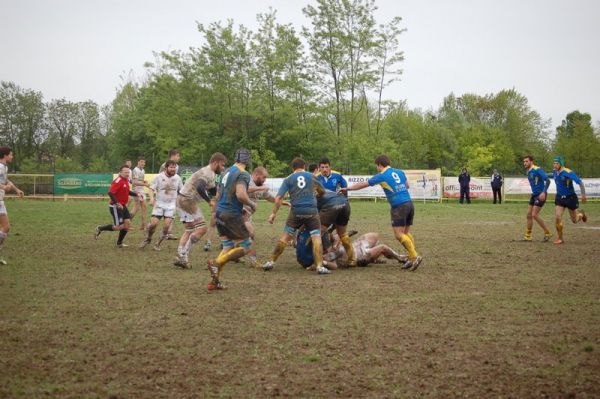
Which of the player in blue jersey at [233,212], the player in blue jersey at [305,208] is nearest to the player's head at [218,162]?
the player in blue jersey at [305,208]

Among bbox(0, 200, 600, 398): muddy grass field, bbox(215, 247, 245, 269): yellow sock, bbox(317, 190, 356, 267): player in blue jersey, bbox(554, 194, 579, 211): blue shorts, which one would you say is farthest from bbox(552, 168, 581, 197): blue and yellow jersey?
bbox(215, 247, 245, 269): yellow sock

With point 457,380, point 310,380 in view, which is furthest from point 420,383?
point 310,380

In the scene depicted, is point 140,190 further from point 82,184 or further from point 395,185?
point 82,184

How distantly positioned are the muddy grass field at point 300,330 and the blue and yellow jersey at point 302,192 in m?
1.22

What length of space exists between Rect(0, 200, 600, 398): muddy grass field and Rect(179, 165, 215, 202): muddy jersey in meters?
1.45

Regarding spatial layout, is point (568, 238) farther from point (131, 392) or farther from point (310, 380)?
point (131, 392)

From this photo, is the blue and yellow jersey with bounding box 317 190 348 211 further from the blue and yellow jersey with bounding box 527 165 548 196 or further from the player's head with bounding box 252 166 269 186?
the blue and yellow jersey with bounding box 527 165 548 196

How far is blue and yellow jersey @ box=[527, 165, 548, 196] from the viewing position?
1562 cm

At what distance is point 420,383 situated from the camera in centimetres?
469

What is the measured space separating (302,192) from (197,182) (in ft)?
7.49

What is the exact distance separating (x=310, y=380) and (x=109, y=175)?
38.9 m

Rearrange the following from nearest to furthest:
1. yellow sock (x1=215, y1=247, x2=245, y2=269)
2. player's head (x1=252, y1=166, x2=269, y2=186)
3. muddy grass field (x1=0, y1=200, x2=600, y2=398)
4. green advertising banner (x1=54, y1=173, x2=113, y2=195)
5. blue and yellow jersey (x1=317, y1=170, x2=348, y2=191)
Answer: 1. muddy grass field (x1=0, y1=200, x2=600, y2=398)
2. yellow sock (x1=215, y1=247, x2=245, y2=269)
3. player's head (x1=252, y1=166, x2=269, y2=186)
4. blue and yellow jersey (x1=317, y1=170, x2=348, y2=191)
5. green advertising banner (x1=54, y1=173, x2=113, y2=195)

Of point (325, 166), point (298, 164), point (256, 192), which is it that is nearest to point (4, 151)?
point (256, 192)

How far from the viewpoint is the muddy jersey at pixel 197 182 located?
11445 mm
